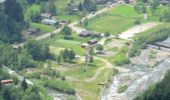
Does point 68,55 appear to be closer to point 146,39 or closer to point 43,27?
point 146,39

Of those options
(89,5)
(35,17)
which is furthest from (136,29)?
(35,17)

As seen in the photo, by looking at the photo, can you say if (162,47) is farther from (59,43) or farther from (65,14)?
(65,14)

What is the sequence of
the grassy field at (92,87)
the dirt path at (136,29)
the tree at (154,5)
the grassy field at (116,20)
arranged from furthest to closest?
1. the tree at (154,5)
2. the grassy field at (116,20)
3. the dirt path at (136,29)
4. the grassy field at (92,87)

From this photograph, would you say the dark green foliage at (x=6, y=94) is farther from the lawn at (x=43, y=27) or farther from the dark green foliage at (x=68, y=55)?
the lawn at (x=43, y=27)

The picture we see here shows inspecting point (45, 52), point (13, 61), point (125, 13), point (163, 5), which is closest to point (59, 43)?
point (45, 52)

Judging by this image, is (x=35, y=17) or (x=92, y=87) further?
(x=35, y=17)

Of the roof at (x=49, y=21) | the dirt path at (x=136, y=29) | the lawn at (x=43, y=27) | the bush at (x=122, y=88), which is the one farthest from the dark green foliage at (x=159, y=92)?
the roof at (x=49, y=21)
